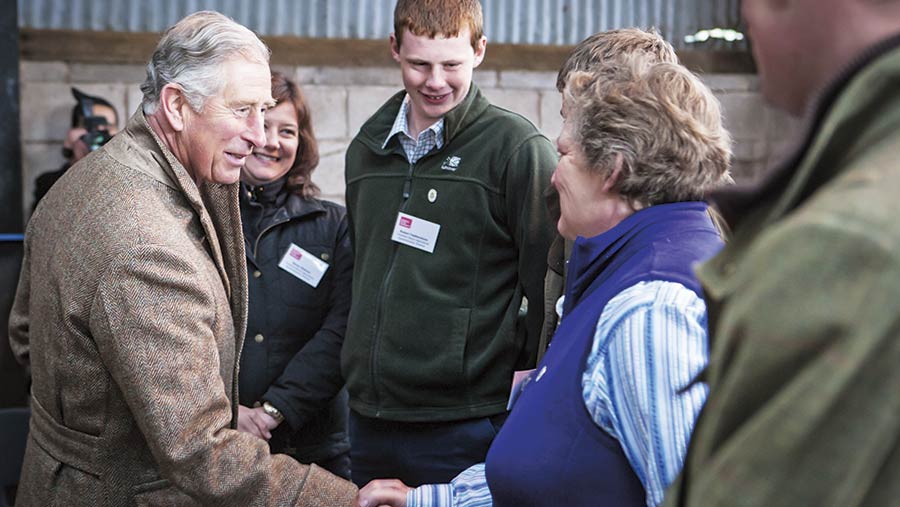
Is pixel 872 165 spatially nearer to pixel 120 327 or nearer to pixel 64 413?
pixel 120 327

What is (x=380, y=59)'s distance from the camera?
4.68 m

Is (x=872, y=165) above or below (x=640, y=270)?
above

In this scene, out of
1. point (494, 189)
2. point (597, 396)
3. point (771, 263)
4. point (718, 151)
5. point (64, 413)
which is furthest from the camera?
point (494, 189)

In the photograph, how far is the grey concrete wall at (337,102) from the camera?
13.7 ft

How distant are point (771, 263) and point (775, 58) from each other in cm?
18

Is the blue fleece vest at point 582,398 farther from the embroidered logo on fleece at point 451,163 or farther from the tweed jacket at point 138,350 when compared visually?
the embroidered logo on fleece at point 451,163

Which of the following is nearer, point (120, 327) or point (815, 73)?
point (815, 73)

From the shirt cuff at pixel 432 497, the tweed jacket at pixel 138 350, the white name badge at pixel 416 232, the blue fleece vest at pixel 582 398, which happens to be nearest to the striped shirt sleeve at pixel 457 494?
the shirt cuff at pixel 432 497

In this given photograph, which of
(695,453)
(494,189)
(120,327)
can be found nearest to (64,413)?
(120,327)

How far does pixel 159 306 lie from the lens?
66.0 inches

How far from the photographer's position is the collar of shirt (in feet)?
8.83

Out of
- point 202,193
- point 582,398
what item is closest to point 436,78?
point 202,193

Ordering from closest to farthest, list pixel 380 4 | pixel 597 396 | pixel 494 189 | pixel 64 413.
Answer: pixel 597 396, pixel 64 413, pixel 494 189, pixel 380 4

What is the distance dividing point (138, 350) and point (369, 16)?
3179mm
